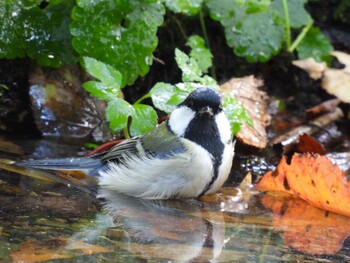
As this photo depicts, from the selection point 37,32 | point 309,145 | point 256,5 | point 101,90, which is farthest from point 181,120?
point 256,5

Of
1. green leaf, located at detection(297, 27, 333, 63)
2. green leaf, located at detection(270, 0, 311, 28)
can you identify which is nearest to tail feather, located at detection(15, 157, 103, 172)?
green leaf, located at detection(270, 0, 311, 28)

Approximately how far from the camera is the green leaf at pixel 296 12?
205 inches

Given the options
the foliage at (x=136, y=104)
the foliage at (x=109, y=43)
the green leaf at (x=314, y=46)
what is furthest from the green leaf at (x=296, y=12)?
the foliage at (x=136, y=104)

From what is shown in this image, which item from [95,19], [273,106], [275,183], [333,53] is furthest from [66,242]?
[333,53]

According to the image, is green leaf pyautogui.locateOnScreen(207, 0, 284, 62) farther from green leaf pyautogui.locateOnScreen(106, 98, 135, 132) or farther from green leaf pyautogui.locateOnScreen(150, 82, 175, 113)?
green leaf pyautogui.locateOnScreen(106, 98, 135, 132)

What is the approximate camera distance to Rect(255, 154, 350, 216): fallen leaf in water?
3211 mm

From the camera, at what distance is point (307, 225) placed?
9.86ft

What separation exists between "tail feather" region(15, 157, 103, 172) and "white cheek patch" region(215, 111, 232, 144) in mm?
671

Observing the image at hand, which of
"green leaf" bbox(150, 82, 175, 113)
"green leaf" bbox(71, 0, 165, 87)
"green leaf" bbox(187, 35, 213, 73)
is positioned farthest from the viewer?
"green leaf" bbox(187, 35, 213, 73)

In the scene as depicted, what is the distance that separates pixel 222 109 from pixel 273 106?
1761 millimetres

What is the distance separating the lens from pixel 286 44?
534 centimetres

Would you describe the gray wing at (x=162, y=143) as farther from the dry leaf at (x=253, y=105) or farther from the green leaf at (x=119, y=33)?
the dry leaf at (x=253, y=105)

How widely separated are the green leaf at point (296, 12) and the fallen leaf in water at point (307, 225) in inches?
Result: 79.1

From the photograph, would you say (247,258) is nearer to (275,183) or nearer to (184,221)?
(184,221)
